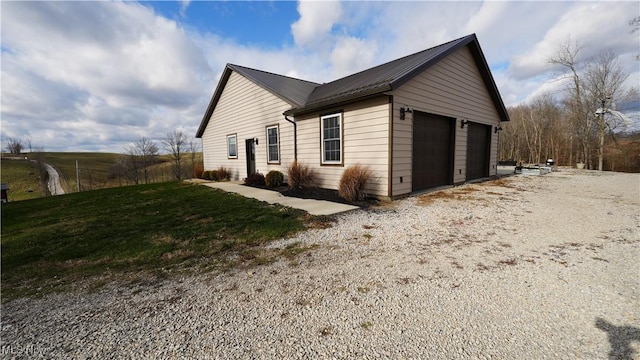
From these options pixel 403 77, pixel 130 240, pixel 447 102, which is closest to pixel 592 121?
pixel 447 102

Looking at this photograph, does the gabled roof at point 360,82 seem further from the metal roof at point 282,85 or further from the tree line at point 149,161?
the tree line at point 149,161

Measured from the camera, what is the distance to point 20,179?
25.3m

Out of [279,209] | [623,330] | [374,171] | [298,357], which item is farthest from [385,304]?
[374,171]

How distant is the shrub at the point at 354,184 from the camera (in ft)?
22.2

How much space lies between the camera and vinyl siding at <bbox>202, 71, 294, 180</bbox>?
33.8 ft

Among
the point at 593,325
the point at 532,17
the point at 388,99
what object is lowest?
the point at 593,325

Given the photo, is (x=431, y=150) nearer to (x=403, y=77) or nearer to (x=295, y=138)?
(x=403, y=77)

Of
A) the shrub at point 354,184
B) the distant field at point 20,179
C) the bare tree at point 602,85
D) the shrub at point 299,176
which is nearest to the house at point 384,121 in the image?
the shrub at point 299,176

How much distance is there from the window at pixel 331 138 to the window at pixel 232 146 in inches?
260

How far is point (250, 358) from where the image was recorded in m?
1.68

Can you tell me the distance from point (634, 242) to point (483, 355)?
418 centimetres

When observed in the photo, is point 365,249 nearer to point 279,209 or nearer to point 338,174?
point 279,209

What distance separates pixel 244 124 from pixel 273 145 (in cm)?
255

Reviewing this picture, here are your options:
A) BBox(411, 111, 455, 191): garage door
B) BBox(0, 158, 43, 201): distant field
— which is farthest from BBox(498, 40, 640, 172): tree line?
BBox(0, 158, 43, 201): distant field
